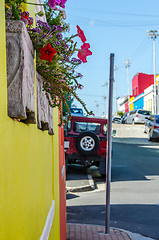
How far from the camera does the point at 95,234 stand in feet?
25.2

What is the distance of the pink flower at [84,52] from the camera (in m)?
2.75

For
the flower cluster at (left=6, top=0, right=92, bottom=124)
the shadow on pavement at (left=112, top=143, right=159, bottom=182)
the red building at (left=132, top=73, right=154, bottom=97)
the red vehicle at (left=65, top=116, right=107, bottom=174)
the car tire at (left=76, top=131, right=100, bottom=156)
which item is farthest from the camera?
the red building at (left=132, top=73, right=154, bottom=97)

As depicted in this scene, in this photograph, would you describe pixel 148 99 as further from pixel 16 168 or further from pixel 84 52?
pixel 16 168

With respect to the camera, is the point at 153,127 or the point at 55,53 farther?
the point at 153,127

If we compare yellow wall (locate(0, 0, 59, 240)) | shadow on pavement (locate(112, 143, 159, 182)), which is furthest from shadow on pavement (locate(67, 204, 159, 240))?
yellow wall (locate(0, 0, 59, 240))

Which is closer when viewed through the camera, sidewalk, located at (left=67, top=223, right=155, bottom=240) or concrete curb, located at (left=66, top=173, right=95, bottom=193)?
sidewalk, located at (left=67, top=223, right=155, bottom=240)

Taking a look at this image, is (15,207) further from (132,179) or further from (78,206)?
(132,179)

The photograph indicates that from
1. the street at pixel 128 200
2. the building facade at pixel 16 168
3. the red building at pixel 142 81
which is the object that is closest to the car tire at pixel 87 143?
the street at pixel 128 200

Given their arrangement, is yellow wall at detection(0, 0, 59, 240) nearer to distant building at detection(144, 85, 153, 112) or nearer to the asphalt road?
the asphalt road

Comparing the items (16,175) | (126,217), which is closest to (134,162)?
(126,217)

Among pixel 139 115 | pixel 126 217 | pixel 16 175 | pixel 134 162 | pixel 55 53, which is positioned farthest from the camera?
pixel 139 115

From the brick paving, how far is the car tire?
25.0 ft

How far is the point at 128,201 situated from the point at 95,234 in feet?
13.4

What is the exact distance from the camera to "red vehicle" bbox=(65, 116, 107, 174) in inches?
639
